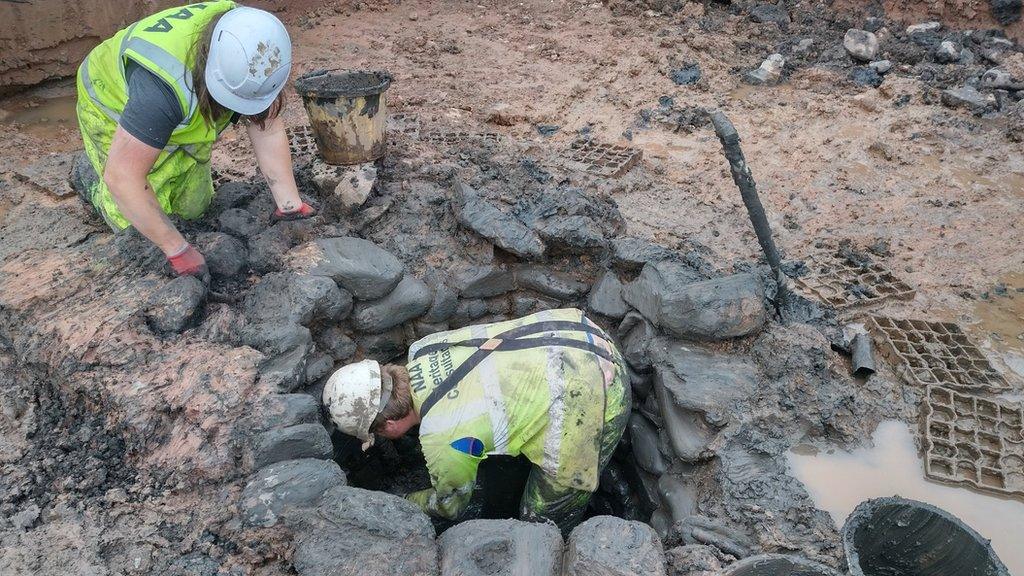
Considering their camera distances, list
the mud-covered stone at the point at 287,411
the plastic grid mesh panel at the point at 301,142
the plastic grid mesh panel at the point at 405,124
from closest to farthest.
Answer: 1. the mud-covered stone at the point at 287,411
2. the plastic grid mesh panel at the point at 301,142
3. the plastic grid mesh panel at the point at 405,124

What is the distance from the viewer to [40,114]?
571cm

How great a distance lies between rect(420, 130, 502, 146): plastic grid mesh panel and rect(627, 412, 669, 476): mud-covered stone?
2.62 metres

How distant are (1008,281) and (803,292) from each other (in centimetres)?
123

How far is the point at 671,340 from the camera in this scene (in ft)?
10.2

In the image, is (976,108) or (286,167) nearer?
(286,167)

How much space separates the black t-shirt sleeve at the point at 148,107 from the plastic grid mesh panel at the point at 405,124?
8.58ft

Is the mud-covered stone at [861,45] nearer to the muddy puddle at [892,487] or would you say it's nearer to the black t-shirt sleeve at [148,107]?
the muddy puddle at [892,487]

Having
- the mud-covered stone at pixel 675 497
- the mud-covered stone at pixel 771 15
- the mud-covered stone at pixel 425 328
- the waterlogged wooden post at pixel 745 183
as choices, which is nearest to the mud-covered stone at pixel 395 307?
the mud-covered stone at pixel 425 328

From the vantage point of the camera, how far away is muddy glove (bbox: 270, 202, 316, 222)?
346cm

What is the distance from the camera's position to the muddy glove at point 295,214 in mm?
3465

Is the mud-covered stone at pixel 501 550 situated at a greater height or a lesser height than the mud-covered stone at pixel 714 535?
greater

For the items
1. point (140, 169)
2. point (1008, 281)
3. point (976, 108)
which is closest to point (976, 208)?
point (1008, 281)

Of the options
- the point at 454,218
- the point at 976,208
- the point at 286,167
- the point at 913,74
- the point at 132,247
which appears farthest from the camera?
the point at 913,74

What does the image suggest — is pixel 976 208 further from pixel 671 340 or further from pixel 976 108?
pixel 671 340
